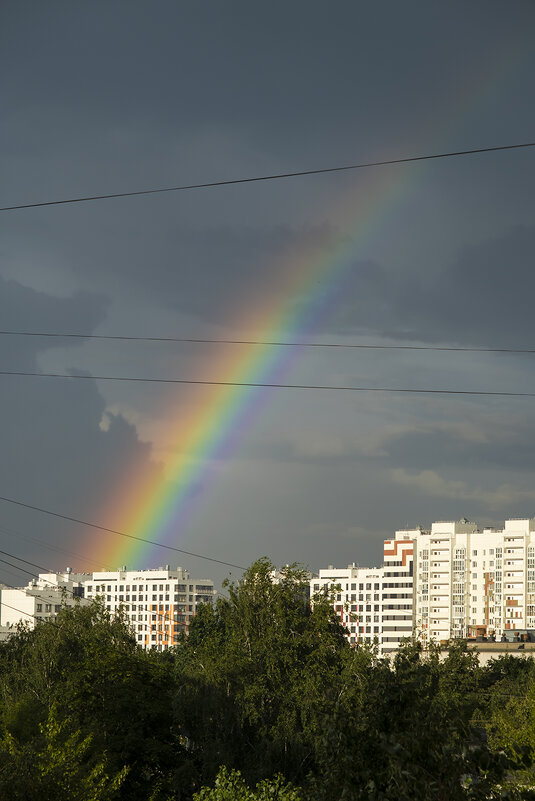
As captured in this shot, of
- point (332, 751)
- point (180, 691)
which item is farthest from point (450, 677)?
point (332, 751)

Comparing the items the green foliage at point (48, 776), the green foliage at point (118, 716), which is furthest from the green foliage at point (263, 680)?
the green foliage at point (48, 776)

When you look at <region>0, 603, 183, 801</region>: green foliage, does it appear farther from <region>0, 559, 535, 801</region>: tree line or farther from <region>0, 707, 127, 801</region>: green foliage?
<region>0, 707, 127, 801</region>: green foliage

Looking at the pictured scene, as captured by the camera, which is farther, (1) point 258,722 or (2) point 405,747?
(1) point 258,722

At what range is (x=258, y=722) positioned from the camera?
164 feet

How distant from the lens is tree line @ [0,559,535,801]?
14.2 metres

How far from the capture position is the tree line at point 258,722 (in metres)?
14.2

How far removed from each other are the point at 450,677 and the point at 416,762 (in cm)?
7147

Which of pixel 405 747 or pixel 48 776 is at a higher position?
pixel 405 747

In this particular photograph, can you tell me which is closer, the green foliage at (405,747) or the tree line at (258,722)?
the green foliage at (405,747)

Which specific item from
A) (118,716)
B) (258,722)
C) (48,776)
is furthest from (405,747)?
(258,722)

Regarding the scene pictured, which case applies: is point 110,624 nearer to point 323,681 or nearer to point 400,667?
point 323,681

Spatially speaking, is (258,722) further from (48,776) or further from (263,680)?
(48,776)

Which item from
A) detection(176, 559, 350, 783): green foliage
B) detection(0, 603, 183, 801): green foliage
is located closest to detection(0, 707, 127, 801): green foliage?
detection(0, 603, 183, 801): green foliage

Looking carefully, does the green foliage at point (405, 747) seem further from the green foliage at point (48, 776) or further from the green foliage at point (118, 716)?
the green foliage at point (118, 716)
